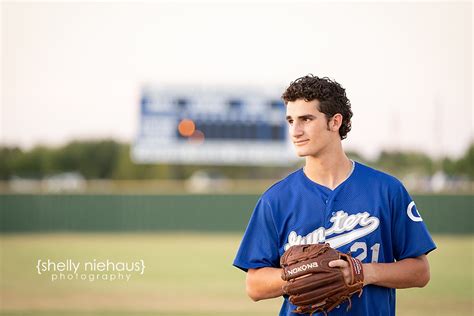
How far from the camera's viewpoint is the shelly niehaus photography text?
43.8ft

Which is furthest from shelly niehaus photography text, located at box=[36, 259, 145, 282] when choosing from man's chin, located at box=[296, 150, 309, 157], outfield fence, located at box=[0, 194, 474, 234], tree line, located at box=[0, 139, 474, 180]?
tree line, located at box=[0, 139, 474, 180]

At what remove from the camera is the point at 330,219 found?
124 inches

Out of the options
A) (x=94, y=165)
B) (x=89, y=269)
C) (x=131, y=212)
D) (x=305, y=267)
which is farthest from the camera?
(x=94, y=165)

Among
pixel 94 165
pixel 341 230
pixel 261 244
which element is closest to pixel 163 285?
pixel 261 244

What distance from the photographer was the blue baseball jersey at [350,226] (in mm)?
3096

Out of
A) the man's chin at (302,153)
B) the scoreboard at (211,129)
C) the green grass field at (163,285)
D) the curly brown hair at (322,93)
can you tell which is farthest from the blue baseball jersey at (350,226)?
the scoreboard at (211,129)

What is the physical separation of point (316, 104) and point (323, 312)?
817 millimetres

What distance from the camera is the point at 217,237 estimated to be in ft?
76.5

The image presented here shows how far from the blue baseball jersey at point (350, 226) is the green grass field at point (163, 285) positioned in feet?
19.3

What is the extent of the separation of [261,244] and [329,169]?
42cm

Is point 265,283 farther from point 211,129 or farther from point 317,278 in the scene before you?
point 211,129

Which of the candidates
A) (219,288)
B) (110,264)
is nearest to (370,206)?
(219,288)

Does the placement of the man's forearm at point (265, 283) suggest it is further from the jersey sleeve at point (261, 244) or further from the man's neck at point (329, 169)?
the man's neck at point (329, 169)

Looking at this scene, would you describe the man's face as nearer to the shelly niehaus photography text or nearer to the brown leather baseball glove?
the brown leather baseball glove
